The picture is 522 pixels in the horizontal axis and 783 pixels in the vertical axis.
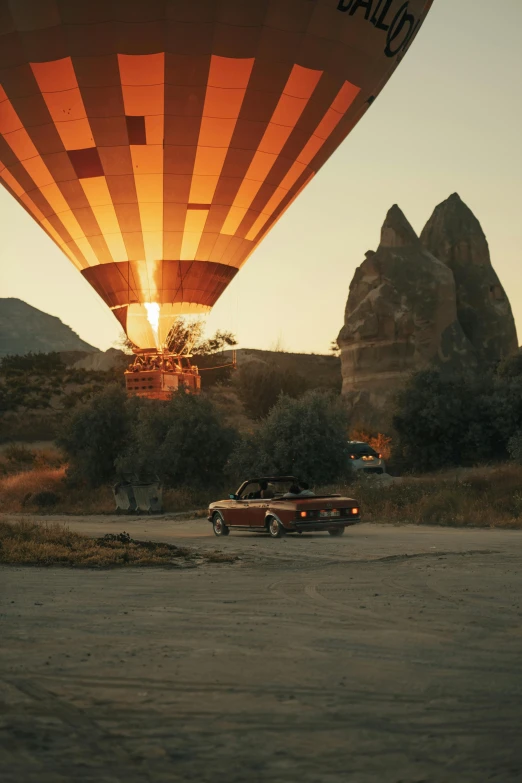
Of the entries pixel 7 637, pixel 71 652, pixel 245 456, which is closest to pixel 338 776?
pixel 71 652

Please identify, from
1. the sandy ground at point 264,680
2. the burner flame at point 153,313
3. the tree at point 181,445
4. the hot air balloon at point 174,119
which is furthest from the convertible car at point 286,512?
the tree at point 181,445

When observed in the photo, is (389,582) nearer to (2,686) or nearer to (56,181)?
(2,686)

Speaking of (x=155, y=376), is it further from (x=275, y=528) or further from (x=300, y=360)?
(x=300, y=360)

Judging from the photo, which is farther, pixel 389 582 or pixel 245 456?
pixel 245 456

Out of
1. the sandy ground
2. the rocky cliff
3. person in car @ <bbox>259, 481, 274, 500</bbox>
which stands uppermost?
the rocky cliff

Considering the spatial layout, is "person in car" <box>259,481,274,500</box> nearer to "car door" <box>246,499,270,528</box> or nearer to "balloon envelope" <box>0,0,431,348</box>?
"car door" <box>246,499,270,528</box>

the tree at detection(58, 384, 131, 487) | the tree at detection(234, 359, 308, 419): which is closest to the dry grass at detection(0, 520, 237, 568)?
the tree at detection(58, 384, 131, 487)
